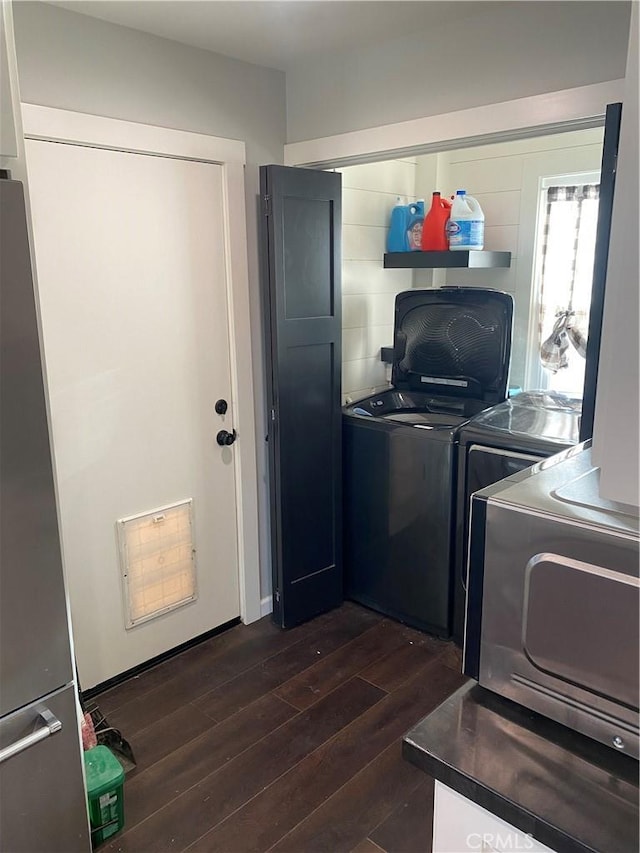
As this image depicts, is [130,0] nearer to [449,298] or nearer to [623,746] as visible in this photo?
[449,298]

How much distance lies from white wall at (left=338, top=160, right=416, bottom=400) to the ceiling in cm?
77

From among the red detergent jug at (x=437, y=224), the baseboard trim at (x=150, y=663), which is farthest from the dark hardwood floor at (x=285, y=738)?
the red detergent jug at (x=437, y=224)

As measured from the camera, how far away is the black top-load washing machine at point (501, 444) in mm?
2361

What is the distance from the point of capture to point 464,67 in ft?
6.96

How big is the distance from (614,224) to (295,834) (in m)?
1.78

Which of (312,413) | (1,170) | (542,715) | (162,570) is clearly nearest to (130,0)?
(1,170)

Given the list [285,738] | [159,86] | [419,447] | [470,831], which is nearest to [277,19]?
[159,86]

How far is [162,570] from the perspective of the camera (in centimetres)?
253

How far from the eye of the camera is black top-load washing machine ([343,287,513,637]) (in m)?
2.68

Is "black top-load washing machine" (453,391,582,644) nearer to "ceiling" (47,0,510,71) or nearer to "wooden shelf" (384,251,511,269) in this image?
"wooden shelf" (384,251,511,269)

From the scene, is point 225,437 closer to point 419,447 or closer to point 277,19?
point 419,447

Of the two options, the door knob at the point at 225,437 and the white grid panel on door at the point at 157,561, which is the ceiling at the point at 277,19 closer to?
the door knob at the point at 225,437

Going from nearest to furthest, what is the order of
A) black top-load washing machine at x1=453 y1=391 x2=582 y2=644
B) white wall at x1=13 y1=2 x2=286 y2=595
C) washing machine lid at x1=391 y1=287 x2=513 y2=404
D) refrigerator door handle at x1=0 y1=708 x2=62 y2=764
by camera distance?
refrigerator door handle at x1=0 y1=708 x2=62 y2=764 < white wall at x1=13 y1=2 x2=286 y2=595 < black top-load washing machine at x1=453 y1=391 x2=582 y2=644 < washing machine lid at x1=391 y1=287 x2=513 y2=404

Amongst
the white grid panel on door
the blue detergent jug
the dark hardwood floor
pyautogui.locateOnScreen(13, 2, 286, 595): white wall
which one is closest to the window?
the blue detergent jug
